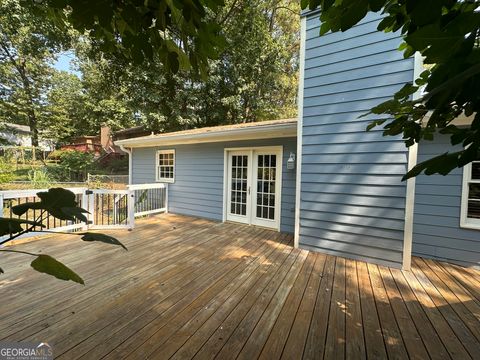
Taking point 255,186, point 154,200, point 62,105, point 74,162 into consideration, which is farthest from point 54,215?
point 62,105

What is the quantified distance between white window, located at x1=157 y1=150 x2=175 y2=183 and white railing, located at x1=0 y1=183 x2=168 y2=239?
1.14ft

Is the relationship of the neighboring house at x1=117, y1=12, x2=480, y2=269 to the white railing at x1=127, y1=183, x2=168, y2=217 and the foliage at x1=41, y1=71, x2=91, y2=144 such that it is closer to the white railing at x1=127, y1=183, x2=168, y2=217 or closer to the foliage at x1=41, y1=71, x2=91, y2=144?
the white railing at x1=127, y1=183, x2=168, y2=217

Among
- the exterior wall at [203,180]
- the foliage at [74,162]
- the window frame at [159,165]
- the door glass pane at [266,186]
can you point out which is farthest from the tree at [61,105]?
the door glass pane at [266,186]

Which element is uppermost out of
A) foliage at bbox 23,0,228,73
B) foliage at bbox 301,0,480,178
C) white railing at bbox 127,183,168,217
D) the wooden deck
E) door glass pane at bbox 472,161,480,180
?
foliage at bbox 23,0,228,73

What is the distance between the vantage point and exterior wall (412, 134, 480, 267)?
352 centimetres

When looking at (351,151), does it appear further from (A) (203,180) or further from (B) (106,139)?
(B) (106,139)

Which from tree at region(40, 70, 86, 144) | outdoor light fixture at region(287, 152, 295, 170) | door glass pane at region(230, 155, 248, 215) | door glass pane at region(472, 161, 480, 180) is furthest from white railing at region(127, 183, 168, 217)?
tree at region(40, 70, 86, 144)

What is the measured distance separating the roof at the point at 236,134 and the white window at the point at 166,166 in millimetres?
307

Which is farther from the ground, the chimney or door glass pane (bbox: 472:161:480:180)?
the chimney

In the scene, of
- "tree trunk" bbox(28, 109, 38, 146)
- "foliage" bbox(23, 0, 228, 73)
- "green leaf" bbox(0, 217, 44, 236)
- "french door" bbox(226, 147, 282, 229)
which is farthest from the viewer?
"tree trunk" bbox(28, 109, 38, 146)

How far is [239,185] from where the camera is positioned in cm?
582

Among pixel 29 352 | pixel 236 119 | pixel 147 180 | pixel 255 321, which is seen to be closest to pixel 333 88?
pixel 255 321

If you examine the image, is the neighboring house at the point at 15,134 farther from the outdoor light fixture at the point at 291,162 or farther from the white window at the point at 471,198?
the white window at the point at 471,198

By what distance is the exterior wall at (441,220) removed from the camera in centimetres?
352
